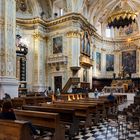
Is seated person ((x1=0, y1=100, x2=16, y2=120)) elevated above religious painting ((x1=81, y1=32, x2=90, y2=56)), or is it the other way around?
religious painting ((x1=81, y1=32, x2=90, y2=56))

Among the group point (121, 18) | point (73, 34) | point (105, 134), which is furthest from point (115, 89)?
point (105, 134)

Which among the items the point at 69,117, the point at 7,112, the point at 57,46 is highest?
the point at 57,46

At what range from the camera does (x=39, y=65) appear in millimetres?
23359

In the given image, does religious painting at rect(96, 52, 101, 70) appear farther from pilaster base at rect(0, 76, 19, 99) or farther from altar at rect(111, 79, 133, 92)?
pilaster base at rect(0, 76, 19, 99)

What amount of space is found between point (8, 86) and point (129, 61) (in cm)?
2258

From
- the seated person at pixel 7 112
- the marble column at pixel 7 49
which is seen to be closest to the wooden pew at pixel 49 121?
the seated person at pixel 7 112

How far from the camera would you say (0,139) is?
4.09 m

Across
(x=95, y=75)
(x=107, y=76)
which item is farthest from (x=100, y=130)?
(x=107, y=76)

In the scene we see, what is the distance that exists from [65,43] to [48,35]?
109 inches

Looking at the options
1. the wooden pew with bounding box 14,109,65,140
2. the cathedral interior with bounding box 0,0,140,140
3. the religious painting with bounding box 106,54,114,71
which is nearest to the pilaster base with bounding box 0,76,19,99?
the wooden pew with bounding box 14,109,65,140

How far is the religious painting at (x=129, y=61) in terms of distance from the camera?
3083 cm

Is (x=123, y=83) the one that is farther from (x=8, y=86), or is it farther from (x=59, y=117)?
(x=59, y=117)

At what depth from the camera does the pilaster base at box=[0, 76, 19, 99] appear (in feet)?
39.5

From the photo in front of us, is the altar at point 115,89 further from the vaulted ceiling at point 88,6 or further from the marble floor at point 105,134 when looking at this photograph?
the marble floor at point 105,134
